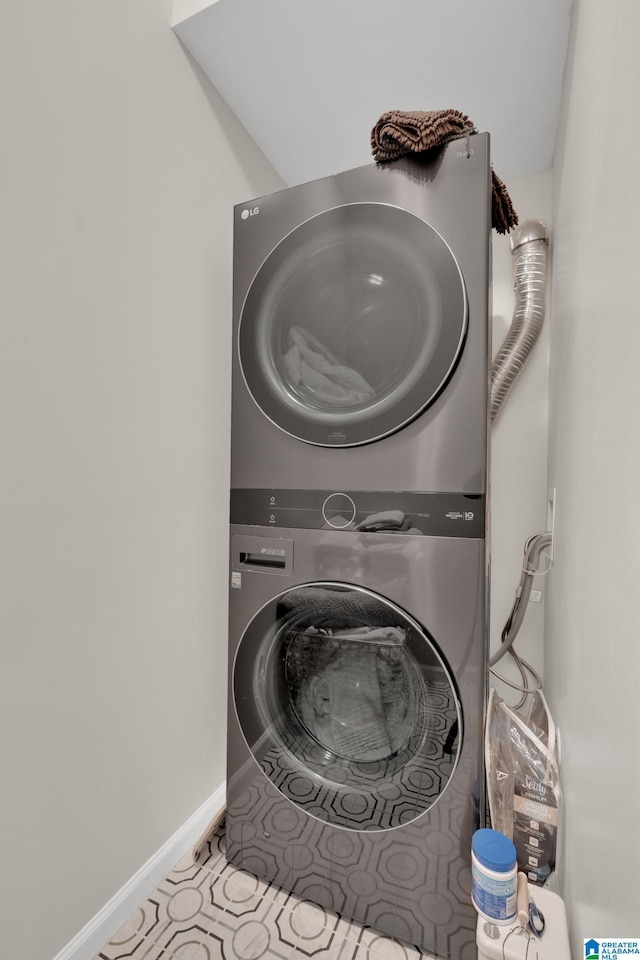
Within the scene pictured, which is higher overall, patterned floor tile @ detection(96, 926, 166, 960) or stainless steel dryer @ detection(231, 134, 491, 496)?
stainless steel dryer @ detection(231, 134, 491, 496)

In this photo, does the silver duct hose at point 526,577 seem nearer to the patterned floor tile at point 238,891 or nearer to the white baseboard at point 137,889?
the patterned floor tile at point 238,891

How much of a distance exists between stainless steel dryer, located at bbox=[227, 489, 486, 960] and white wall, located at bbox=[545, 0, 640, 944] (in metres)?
0.22

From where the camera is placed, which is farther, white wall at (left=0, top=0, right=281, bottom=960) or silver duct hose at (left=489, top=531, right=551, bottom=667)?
silver duct hose at (left=489, top=531, right=551, bottom=667)

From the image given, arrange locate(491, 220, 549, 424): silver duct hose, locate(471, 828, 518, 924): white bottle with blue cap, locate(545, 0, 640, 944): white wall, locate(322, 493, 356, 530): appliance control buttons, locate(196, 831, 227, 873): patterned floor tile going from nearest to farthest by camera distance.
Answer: locate(545, 0, 640, 944): white wall
locate(471, 828, 518, 924): white bottle with blue cap
locate(322, 493, 356, 530): appliance control buttons
locate(196, 831, 227, 873): patterned floor tile
locate(491, 220, 549, 424): silver duct hose

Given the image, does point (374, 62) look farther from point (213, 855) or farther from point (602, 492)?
point (213, 855)

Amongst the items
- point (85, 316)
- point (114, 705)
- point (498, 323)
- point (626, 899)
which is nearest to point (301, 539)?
point (114, 705)

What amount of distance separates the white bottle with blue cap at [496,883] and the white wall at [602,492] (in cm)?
11

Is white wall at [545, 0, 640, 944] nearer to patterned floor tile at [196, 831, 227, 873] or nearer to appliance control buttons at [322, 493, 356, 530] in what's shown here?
appliance control buttons at [322, 493, 356, 530]

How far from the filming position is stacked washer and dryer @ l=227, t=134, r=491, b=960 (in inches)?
41.5

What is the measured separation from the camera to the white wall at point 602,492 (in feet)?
1.73

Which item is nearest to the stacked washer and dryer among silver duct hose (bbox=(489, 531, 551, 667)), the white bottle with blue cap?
the white bottle with blue cap

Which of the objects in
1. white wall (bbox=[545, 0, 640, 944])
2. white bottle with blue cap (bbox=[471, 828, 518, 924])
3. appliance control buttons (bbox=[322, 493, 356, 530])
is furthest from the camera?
appliance control buttons (bbox=[322, 493, 356, 530])

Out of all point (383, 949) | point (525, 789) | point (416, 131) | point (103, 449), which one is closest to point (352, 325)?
point (416, 131)

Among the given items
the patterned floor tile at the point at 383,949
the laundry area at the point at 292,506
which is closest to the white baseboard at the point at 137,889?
the laundry area at the point at 292,506
